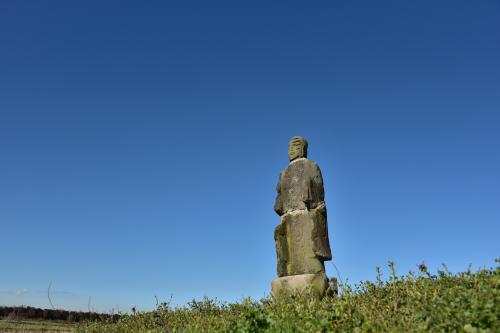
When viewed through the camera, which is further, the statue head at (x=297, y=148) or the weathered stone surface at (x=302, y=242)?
the statue head at (x=297, y=148)

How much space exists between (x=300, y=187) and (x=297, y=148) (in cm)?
121

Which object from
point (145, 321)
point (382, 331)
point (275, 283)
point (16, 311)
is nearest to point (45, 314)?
point (16, 311)

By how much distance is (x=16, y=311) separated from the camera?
22.8m

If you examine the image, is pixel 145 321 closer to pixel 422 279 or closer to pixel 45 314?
pixel 422 279

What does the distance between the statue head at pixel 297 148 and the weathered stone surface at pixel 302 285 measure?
127 inches

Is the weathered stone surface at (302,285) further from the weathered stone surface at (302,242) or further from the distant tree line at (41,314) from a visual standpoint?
the distant tree line at (41,314)

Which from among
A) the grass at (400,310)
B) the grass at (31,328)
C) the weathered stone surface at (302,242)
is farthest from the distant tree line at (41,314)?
the grass at (400,310)

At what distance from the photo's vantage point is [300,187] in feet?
38.3

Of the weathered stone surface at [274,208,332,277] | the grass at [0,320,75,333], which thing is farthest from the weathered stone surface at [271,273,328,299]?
the grass at [0,320,75,333]

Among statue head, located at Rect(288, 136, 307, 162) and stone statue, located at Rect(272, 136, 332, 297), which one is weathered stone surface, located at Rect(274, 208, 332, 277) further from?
statue head, located at Rect(288, 136, 307, 162)

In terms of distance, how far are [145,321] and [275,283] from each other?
3.26 metres

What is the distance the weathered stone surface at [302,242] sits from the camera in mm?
10969

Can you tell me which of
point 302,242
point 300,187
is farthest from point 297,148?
point 302,242

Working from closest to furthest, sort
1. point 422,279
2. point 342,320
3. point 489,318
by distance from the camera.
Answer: point 489,318 → point 342,320 → point 422,279
